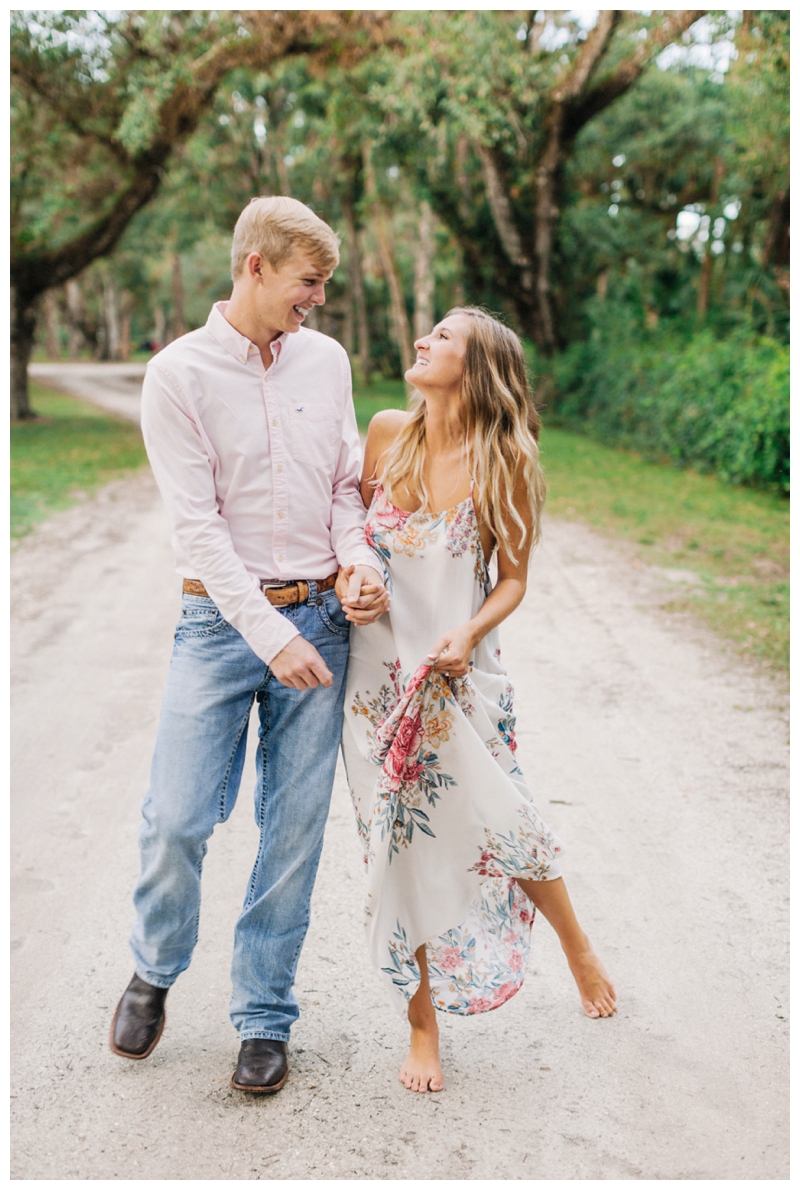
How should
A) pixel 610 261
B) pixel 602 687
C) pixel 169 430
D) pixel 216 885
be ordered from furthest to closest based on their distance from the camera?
pixel 610 261 → pixel 602 687 → pixel 216 885 → pixel 169 430

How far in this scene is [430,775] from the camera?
269 centimetres

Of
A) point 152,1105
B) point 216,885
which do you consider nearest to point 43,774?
point 216,885

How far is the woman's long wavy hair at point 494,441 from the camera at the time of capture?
8.92ft

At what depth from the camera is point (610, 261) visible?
24.7 meters

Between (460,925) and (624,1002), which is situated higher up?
(460,925)

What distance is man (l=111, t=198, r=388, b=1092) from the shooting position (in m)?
2.51

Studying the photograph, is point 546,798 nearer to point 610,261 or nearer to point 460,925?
point 460,925

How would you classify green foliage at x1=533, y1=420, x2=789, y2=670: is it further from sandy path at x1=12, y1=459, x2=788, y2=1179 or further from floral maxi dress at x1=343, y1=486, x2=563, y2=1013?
floral maxi dress at x1=343, y1=486, x2=563, y2=1013

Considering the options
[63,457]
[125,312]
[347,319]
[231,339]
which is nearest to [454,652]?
[231,339]

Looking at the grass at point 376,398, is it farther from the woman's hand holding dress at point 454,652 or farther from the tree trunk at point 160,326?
the tree trunk at point 160,326

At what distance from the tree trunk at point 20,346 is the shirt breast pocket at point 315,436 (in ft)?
60.6

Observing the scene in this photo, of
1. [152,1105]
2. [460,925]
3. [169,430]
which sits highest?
[169,430]

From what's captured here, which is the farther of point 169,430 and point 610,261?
point 610,261

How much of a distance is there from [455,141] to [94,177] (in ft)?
24.8
